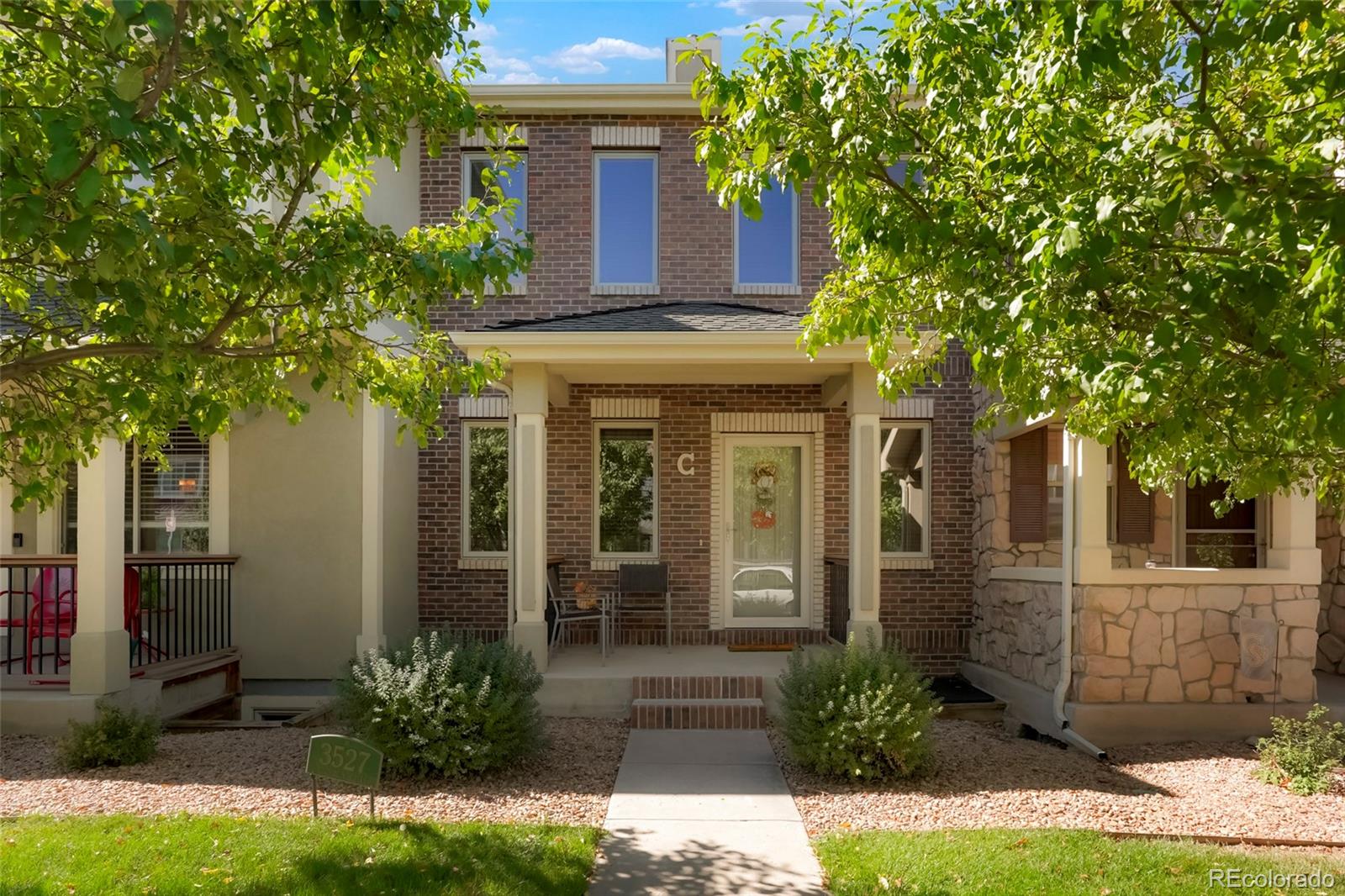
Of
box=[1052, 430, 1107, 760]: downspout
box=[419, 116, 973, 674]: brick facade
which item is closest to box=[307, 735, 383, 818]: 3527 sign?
box=[1052, 430, 1107, 760]: downspout

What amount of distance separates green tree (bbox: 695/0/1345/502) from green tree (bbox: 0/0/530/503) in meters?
1.67

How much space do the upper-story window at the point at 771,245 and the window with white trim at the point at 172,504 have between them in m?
6.38

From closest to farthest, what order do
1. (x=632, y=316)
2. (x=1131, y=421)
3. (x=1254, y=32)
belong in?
1. (x=1254, y=32)
2. (x=1131, y=421)
3. (x=632, y=316)

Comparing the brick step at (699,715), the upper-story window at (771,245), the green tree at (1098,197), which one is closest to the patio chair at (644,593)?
the brick step at (699,715)

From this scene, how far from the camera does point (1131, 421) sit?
229 inches

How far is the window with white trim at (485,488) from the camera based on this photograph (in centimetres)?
1151

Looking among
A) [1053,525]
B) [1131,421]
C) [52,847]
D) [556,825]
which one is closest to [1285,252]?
[1131,421]

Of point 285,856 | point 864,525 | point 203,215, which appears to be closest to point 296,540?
point 285,856

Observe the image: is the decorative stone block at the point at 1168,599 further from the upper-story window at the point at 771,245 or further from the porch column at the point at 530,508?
the porch column at the point at 530,508

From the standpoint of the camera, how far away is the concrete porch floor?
29.3 feet

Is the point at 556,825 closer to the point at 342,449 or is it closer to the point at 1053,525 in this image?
the point at 342,449

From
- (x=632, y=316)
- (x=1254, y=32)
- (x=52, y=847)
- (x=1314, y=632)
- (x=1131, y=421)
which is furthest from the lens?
(x=632, y=316)

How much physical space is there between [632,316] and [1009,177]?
6305 mm

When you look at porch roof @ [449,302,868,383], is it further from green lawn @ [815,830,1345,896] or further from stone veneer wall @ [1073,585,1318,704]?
green lawn @ [815,830,1345,896]
